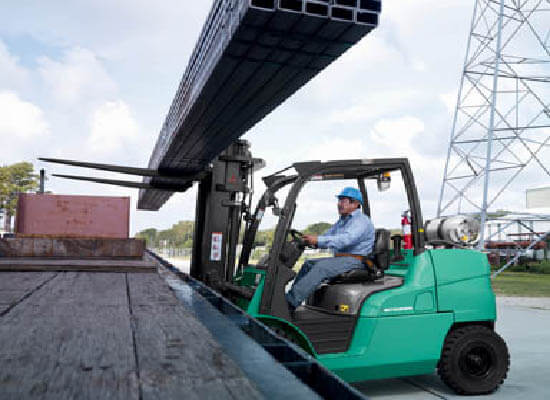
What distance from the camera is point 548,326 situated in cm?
1002

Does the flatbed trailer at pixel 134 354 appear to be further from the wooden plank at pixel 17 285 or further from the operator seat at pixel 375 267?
the operator seat at pixel 375 267

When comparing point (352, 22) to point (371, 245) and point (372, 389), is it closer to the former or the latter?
point (371, 245)

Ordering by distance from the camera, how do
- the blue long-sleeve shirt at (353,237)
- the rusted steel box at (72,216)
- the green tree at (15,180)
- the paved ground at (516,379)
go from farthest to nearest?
the green tree at (15,180) → the rusted steel box at (72,216) → the paved ground at (516,379) → the blue long-sleeve shirt at (353,237)

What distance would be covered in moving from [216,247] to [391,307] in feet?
13.1

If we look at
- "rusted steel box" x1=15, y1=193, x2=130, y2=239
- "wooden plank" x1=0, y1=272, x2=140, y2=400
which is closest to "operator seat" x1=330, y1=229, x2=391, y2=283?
"wooden plank" x1=0, y1=272, x2=140, y2=400

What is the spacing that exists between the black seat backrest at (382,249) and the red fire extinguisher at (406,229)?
A: 1.07ft

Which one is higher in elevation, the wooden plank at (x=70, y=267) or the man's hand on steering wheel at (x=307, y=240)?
the man's hand on steering wheel at (x=307, y=240)

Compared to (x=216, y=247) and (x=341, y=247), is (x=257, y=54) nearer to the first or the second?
(x=341, y=247)

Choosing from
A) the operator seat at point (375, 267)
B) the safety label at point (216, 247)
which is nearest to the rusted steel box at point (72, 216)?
the safety label at point (216, 247)

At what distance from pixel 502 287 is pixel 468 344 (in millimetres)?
15400

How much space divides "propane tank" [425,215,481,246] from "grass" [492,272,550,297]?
12.3 meters

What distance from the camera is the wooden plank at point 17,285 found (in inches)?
111

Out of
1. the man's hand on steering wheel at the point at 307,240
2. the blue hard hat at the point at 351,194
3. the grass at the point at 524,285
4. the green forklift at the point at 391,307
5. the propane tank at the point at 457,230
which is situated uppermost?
the blue hard hat at the point at 351,194

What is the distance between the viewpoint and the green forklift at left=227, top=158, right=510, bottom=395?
4770 millimetres
